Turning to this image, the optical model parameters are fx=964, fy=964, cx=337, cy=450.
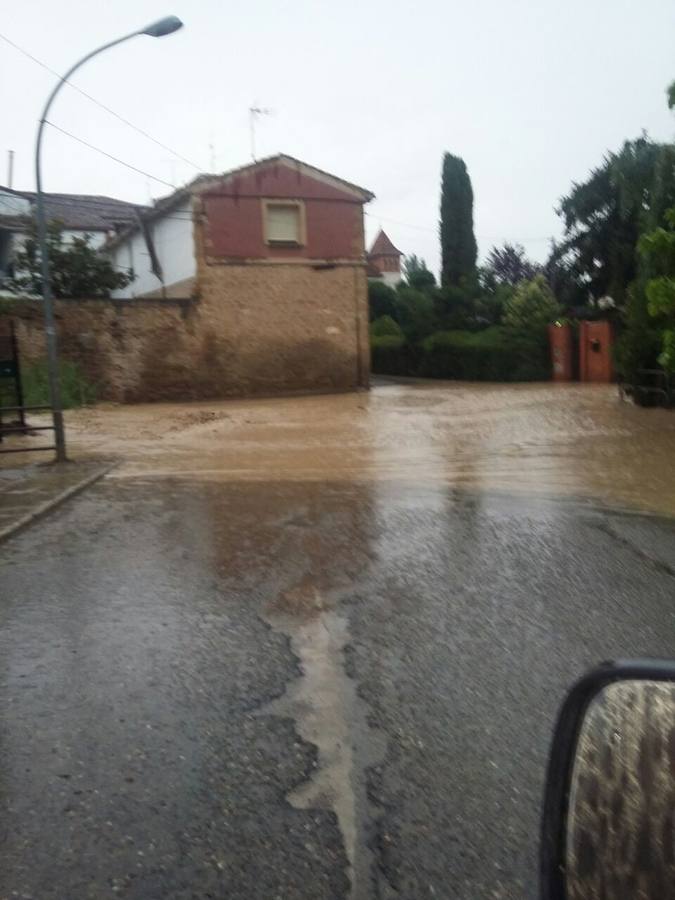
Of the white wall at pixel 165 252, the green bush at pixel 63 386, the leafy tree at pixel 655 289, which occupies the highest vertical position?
the white wall at pixel 165 252

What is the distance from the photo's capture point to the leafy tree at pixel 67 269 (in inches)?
1137

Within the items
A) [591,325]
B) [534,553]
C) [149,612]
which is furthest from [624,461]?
[591,325]

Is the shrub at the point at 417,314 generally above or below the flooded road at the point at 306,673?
above

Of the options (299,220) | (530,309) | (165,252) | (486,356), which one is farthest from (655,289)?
(530,309)

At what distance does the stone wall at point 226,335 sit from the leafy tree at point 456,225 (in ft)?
67.7

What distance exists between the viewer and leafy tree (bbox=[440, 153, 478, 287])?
167ft

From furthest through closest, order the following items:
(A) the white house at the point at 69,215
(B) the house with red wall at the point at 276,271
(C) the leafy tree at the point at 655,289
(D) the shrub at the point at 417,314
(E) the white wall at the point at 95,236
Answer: (E) the white wall at the point at 95,236
(D) the shrub at the point at 417,314
(A) the white house at the point at 69,215
(B) the house with red wall at the point at 276,271
(C) the leafy tree at the point at 655,289

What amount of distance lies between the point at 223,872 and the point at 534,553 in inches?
206

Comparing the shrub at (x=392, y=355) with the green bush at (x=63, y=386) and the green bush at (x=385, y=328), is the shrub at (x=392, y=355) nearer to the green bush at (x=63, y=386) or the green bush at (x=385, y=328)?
the green bush at (x=385, y=328)

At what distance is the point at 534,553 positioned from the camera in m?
7.79

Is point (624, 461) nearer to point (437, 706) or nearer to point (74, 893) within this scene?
point (437, 706)

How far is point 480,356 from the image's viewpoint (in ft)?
130

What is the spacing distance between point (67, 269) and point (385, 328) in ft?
75.6

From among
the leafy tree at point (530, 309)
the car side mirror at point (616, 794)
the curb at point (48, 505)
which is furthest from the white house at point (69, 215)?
the car side mirror at point (616, 794)
